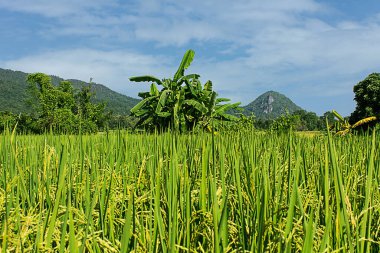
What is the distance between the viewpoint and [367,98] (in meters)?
30.2

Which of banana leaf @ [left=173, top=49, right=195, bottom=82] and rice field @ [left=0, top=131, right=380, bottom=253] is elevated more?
banana leaf @ [left=173, top=49, right=195, bottom=82]

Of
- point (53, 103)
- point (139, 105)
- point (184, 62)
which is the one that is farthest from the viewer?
point (53, 103)

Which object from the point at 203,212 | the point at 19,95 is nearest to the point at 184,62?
the point at 203,212

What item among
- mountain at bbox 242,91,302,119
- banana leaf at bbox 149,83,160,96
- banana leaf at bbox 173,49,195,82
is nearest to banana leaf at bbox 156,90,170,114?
banana leaf at bbox 149,83,160,96

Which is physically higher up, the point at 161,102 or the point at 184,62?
the point at 184,62

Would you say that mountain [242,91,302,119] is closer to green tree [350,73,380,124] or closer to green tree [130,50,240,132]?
green tree [350,73,380,124]

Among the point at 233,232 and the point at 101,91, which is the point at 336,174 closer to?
the point at 233,232

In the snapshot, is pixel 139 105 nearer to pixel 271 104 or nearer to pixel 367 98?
pixel 367 98

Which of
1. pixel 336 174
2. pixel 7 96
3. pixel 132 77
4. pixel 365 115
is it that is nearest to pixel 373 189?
pixel 336 174

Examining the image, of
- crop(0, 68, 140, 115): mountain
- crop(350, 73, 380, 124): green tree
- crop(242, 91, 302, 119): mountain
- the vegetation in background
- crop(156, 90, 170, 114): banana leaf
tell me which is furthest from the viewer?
crop(242, 91, 302, 119): mountain

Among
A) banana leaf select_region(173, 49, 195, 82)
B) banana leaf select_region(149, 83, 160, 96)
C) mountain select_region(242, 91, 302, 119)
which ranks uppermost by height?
mountain select_region(242, 91, 302, 119)

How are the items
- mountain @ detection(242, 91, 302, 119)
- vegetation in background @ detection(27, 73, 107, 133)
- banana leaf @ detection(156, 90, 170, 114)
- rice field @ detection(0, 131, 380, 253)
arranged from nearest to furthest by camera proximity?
rice field @ detection(0, 131, 380, 253) < banana leaf @ detection(156, 90, 170, 114) < vegetation in background @ detection(27, 73, 107, 133) < mountain @ detection(242, 91, 302, 119)

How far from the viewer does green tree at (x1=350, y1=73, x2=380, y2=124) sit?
2955cm

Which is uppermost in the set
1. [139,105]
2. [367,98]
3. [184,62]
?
[367,98]
